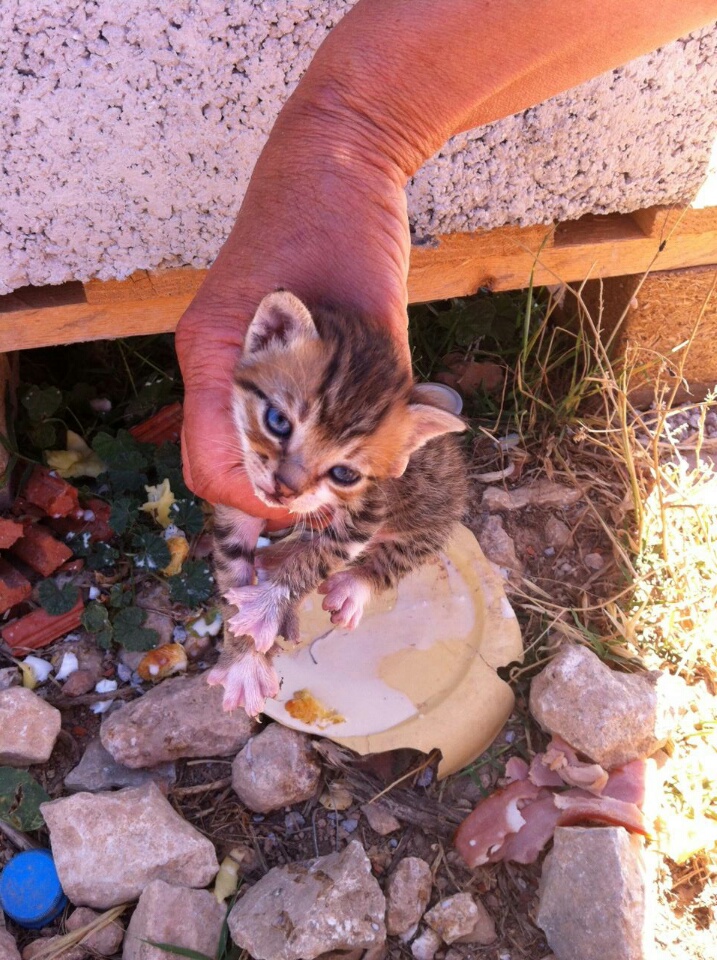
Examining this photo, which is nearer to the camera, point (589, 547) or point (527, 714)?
point (527, 714)

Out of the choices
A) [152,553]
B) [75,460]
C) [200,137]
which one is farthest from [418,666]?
[200,137]

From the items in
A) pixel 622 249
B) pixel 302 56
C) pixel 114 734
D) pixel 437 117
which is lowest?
pixel 114 734

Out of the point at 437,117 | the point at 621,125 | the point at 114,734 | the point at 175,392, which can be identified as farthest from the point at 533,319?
the point at 114,734

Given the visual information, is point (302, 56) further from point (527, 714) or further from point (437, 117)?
point (527, 714)

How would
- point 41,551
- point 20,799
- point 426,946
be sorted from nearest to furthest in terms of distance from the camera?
point 426,946 → point 20,799 → point 41,551

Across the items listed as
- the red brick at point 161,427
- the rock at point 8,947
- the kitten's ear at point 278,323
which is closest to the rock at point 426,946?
the rock at point 8,947

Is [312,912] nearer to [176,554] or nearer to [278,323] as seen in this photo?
[176,554]

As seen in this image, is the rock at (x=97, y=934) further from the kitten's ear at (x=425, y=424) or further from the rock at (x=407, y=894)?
the kitten's ear at (x=425, y=424)
